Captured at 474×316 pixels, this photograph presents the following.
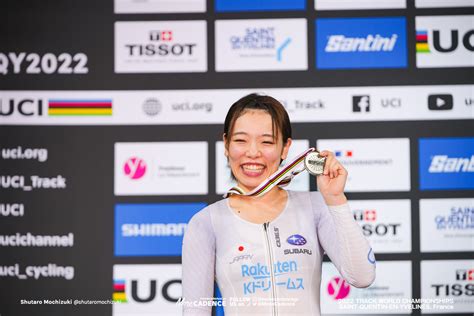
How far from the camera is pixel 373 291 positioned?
8.80ft

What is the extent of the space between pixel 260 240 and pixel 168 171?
1.28 m

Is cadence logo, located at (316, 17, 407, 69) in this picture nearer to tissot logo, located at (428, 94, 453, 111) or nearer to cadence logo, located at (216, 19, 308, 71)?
cadence logo, located at (216, 19, 308, 71)

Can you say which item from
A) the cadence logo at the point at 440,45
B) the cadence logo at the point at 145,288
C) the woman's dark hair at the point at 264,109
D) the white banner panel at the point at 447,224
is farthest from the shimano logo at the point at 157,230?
the cadence logo at the point at 440,45

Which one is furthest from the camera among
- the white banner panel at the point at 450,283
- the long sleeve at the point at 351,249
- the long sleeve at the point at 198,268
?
the white banner panel at the point at 450,283

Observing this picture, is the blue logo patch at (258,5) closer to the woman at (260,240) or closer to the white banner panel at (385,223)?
the white banner panel at (385,223)

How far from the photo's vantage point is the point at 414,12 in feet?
8.98

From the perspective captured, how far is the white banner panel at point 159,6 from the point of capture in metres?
2.76

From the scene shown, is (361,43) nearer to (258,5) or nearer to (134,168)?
(258,5)

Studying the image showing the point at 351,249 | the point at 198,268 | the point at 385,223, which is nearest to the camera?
the point at 351,249

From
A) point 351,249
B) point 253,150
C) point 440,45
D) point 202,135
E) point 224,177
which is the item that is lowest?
point 351,249

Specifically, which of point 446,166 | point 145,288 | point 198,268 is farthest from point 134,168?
point 446,166

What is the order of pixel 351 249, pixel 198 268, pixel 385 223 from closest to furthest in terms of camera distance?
1. pixel 351 249
2. pixel 198 268
3. pixel 385 223

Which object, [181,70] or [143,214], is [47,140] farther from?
[181,70]

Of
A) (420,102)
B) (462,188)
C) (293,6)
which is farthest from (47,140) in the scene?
(462,188)
